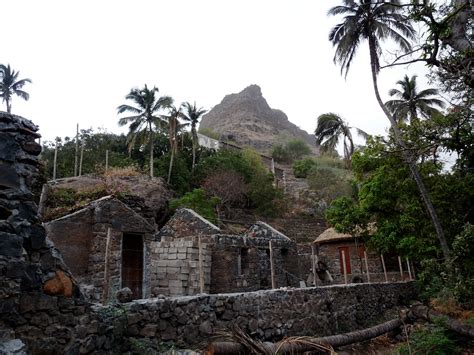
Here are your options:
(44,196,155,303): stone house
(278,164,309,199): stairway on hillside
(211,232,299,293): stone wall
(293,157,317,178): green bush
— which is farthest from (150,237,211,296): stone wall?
(293,157,317,178): green bush

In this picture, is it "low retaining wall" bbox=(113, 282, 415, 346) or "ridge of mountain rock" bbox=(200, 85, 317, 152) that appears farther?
"ridge of mountain rock" bbox=(200, 85, 317, 152)

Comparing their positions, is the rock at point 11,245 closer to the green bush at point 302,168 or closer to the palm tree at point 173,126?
the palm tree at point 173,126

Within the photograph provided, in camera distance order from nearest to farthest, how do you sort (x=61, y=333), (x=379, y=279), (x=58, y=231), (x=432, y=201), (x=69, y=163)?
(x=61, y=333) → (x=58, y=231) → (x=432, y=201) → (x=379, y=279) → (x=69, y=163)

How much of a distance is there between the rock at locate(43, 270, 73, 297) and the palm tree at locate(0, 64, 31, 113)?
43.0 metres

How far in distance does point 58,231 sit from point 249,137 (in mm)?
62641

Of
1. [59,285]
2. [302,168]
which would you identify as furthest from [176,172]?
[59,285]

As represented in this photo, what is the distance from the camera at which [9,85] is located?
4075 cm

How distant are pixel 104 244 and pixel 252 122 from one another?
71.2 m

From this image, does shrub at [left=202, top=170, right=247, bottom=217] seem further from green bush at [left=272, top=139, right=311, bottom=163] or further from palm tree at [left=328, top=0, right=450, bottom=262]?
green bush at [left=272, top=139, right=311, bottom=163]

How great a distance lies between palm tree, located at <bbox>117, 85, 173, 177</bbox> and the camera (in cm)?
3250

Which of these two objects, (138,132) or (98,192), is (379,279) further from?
(138,132)

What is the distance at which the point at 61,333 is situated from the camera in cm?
452

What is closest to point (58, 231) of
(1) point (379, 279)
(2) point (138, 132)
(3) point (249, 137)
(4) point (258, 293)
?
(4) point (258, 293)

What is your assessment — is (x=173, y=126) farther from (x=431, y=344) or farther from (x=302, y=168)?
(x=431, y=344)
